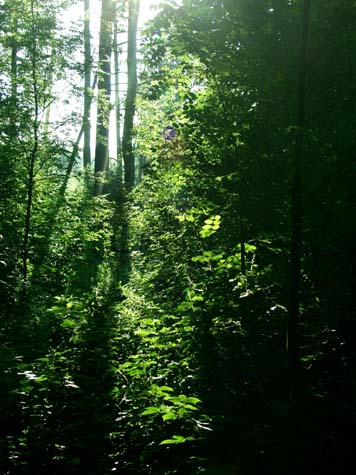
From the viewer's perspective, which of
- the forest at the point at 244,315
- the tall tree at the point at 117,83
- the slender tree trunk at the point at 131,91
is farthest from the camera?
the tall tree at the point at 117,83

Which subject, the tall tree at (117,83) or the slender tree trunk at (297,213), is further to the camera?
the tall tree at (117,83)

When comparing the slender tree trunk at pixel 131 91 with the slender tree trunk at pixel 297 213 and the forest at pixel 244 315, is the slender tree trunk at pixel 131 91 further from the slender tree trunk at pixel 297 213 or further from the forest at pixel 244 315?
the slender tree trunk at pixel 297 213

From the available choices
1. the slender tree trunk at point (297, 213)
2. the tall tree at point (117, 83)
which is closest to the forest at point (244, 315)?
the slender tree trunk at point (297, 213)

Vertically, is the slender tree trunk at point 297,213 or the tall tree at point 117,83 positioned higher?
the tall tree at point 117,83

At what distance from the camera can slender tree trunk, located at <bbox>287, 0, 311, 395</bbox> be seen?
2957 millimetres

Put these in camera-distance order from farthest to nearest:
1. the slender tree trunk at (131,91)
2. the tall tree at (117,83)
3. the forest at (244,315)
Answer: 1. the tall tree at (117,83)
2. the slender tree trunk at (131,91)
3. the forest at (244,315)

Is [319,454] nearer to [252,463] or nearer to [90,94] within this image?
[252,463]

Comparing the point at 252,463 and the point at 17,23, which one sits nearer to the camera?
the point at 252,463

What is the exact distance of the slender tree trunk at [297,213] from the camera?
2957 mm

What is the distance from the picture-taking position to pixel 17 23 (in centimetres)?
884

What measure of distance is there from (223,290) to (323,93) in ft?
6.00

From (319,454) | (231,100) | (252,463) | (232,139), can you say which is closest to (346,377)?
(319,454)

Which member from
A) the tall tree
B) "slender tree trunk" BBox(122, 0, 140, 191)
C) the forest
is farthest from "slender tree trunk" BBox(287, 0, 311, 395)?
the tall tree

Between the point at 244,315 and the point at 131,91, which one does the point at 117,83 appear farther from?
the point at 244,315
